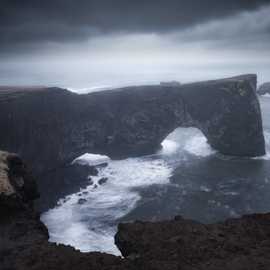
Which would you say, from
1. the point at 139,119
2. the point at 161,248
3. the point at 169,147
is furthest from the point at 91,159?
the point at 161,248

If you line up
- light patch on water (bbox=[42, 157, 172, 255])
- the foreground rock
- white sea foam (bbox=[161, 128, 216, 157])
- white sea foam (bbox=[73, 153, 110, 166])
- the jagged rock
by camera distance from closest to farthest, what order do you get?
1. the foreground rock
2. light patch on water (bbox=[42, 157, 172, 255])
3. the jagged rock
4. white sea foam (bbox=[73, 153, 110, 166])
5. white sea foam (bbox=[161, 128, 216, 157])

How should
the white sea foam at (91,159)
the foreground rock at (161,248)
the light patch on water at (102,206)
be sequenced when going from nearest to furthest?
the foreground rock at (161,248) → the light patch on water at (102,206) → the white sea foam at (91,159)

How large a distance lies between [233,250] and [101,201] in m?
34.6

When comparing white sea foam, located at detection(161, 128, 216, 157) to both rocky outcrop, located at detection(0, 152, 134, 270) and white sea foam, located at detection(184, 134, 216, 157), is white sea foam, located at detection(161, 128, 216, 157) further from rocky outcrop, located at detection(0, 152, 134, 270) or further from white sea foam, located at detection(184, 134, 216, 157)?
rocky outcrop, located at detection(0, 152, 134, 270)

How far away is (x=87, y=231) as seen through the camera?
37250 millimetres

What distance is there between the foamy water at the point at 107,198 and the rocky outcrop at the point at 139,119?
12.5 ft

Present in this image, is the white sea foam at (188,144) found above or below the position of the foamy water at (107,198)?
above

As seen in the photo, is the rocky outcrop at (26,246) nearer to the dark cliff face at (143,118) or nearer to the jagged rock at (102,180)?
the jagged rock at (102,180)

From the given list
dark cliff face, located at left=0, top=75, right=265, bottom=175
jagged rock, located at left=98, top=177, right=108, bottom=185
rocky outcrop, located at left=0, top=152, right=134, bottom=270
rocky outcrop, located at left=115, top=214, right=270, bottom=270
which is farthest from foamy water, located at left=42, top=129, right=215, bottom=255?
rocky outcrop, located at left=115, top=214, right=270, bottom=270

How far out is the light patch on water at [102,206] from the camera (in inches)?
1393

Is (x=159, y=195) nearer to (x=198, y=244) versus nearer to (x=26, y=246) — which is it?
(x=26, y=246)

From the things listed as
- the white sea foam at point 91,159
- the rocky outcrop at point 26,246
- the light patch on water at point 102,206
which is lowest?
the light patch on water at point 102,206

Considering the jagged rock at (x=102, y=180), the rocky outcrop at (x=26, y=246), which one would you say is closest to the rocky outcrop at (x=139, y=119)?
the jagged rock at (x=102, y=180)

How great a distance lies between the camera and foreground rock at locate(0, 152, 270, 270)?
38.3 ft
